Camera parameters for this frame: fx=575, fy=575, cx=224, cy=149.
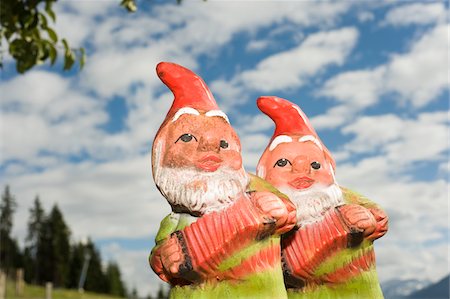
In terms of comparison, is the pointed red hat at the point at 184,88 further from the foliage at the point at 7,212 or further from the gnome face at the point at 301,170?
the foliage at the point at 7,212

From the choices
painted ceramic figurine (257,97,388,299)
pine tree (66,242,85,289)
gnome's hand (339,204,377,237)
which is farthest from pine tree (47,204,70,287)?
gnome's hand (339,204,377,237)

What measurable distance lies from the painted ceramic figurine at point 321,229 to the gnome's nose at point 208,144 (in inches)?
30.2

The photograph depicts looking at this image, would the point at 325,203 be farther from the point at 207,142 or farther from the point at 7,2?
the point at 7,2

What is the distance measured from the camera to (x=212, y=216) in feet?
10.8

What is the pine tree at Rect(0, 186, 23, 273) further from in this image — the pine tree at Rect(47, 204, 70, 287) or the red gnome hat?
the red gnome hat

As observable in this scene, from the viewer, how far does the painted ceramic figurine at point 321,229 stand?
3.93m

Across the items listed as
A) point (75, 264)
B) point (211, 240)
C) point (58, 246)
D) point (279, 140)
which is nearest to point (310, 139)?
point (279, 140)

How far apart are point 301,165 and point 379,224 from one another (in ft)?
2.24

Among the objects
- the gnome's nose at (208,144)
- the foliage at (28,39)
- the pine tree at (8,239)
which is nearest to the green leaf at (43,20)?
the foliage at (28,39)

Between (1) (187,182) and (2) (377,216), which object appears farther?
(2) (377,216)

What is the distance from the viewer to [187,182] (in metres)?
3.36

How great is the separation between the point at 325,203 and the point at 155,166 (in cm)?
125

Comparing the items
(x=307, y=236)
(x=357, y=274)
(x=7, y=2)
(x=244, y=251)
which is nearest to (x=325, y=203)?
(x=307, y=236)

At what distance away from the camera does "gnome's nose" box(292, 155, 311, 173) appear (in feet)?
13.2
